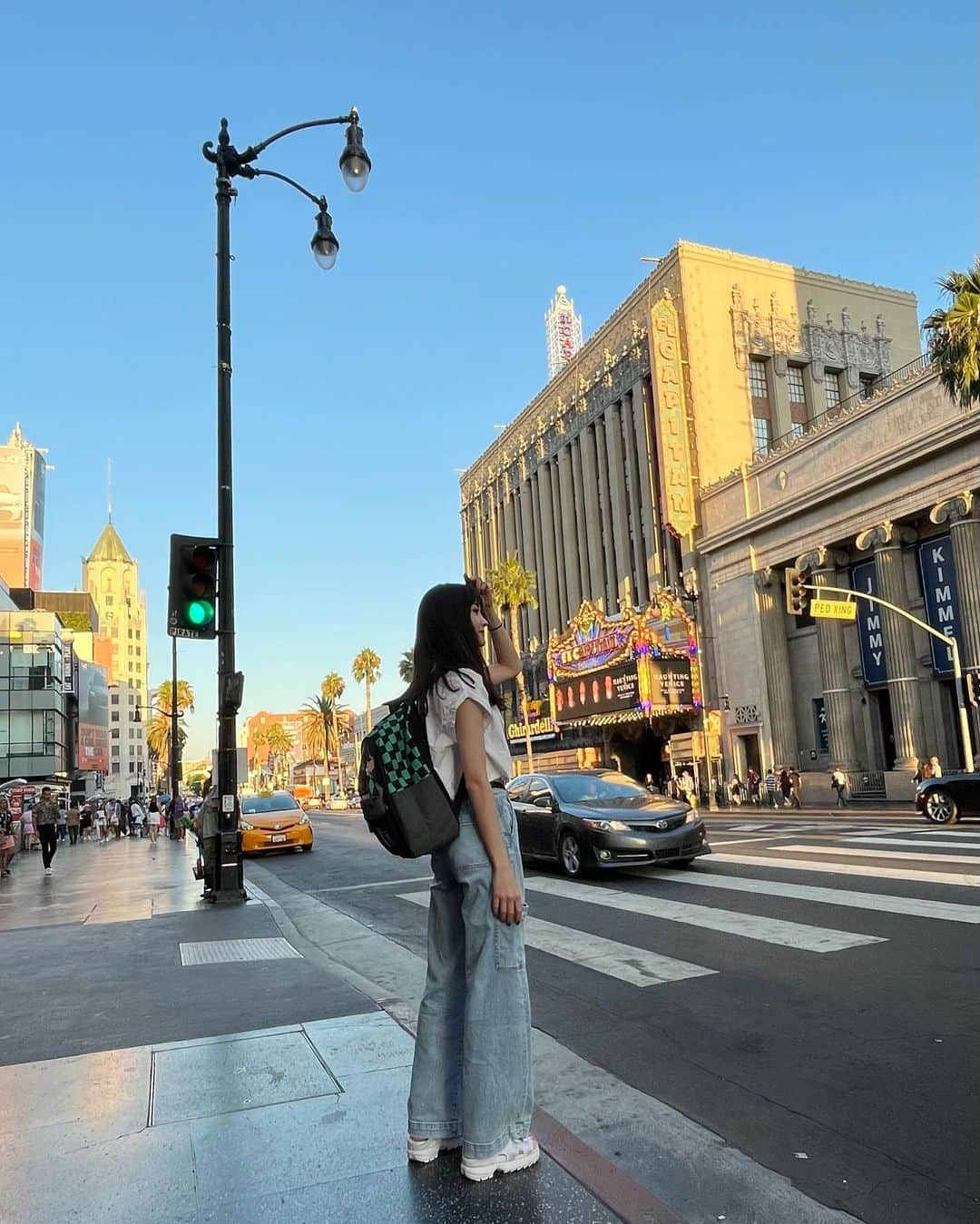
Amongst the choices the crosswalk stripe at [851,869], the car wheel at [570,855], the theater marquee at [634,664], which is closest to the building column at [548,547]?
the theater marquee at [634,664]

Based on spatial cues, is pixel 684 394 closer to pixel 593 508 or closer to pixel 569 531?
pixel 593 508

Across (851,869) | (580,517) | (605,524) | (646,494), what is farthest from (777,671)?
(851,869)

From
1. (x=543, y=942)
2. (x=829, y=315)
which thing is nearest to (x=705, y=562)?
(x=829, y=315)

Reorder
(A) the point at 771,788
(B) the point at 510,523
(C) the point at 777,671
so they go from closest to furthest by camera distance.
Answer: (A) the point at 771,788
(C) the point at 777,671
(B) the point at 510,523

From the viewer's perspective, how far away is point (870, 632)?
3300 cm

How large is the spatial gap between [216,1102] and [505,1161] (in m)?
1.54

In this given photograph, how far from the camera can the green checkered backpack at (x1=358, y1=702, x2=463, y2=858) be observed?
317cm

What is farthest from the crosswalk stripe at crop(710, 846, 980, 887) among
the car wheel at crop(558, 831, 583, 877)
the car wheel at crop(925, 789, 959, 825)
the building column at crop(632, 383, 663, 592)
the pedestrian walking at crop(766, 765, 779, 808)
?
the building column at crop(632, 383, 663, 592)

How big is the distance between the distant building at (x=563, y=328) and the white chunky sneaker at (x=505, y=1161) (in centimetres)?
9026

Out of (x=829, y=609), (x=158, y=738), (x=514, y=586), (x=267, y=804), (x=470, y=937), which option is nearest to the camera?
(x=470, y=937)

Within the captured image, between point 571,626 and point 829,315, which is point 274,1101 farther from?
point 829,315

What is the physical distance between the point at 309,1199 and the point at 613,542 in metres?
49.3

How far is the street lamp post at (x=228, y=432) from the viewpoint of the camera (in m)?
11.0

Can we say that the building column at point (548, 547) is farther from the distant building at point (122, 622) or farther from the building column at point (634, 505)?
the distant building at point (122, 622)
